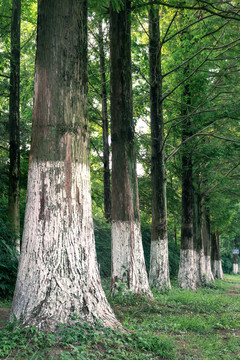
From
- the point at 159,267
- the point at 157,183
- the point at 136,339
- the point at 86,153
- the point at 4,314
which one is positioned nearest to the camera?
the point at 136,339

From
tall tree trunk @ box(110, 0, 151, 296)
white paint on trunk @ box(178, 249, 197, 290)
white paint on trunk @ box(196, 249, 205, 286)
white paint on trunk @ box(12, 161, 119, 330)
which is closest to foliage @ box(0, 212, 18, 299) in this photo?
tall tree trunk @ box(110, 0, 151, 296)

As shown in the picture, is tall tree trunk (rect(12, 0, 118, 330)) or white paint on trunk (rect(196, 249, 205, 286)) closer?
tall tree trunk (rect(12, 0, 118, 330))

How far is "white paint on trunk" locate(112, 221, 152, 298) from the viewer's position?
29.3 ft

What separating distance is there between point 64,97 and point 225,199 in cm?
2143

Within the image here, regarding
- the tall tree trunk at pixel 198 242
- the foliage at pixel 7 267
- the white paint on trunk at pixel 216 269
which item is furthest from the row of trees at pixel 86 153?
the white paint on trunk at pixel 216 269

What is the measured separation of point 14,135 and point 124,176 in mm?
4768

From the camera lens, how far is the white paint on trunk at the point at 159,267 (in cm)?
1248

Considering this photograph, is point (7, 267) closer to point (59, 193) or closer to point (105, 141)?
point (59, 193)

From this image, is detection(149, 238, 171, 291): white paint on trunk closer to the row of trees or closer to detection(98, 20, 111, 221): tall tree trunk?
the row of trees

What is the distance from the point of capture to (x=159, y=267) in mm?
12586

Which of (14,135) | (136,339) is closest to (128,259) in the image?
(136,339)

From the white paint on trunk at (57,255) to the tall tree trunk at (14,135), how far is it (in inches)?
227

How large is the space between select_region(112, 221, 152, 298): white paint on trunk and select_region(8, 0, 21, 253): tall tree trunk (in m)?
3.37

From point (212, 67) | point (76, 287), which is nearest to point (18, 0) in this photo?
point (212, 67)
